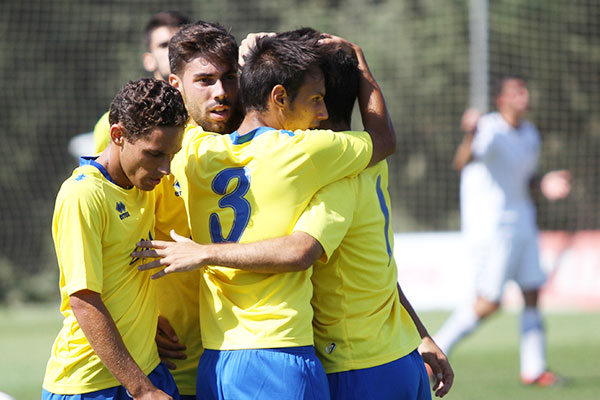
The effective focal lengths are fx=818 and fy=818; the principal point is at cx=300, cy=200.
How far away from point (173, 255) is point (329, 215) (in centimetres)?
52

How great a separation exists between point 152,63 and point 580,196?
17525mm

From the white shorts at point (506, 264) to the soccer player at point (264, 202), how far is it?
5.05 meters

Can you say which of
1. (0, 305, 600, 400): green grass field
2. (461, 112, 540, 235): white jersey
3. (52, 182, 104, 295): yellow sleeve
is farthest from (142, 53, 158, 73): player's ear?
(461, 112, 540, 235): white jersey

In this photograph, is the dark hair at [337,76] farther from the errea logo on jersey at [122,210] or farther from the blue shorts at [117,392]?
the blue shorts at [117,392]

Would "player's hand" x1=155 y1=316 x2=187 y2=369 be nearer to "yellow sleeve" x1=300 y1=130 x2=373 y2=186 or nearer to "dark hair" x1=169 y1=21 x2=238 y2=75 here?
"yellow sleeve" x1=300 y1=130 x2=373 y2=186

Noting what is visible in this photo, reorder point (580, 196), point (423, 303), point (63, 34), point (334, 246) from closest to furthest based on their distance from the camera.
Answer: point (334, 246), point (423, 303), point (63, 34), point (580, 196)

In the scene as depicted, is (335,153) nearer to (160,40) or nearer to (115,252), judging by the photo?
(115,252)

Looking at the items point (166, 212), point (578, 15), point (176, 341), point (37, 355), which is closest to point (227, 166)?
point (166, 212)

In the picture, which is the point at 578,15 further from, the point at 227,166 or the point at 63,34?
the point at 227,166

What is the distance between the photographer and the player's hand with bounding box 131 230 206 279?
2.54 m

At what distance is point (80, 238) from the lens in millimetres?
2463

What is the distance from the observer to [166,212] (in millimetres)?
2965

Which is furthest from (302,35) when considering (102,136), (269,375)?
(102,136)

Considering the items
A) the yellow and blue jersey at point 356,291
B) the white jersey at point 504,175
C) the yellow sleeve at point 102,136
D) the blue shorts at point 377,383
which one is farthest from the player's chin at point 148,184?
the white jersey at point 504,175
